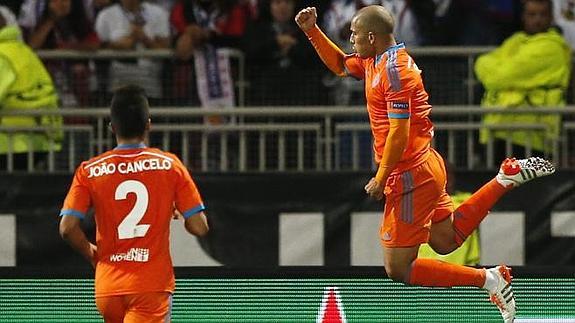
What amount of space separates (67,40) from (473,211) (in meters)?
5.53

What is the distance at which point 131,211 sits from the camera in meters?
7.88

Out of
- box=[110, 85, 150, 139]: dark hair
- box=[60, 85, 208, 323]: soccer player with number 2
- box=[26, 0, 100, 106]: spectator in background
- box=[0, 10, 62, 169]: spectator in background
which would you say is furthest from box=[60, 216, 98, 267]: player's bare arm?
box=[26, 0, 100, 106]: spectator in background

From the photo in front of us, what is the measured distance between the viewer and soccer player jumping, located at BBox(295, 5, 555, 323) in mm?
9578

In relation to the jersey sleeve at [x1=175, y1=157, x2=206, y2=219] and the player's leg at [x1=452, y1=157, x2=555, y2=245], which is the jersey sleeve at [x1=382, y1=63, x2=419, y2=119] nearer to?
the player's leg at [x1=452, y1=157, x2=555, y2=245]

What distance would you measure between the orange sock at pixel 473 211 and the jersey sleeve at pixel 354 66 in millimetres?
1055

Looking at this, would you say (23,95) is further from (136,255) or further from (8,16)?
(136,255)

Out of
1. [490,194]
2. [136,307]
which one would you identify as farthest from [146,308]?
[490,194]

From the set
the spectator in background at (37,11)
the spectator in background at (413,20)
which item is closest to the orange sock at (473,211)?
the spectator in background at (413,20)

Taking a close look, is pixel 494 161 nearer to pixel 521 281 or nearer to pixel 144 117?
pixel 521 281

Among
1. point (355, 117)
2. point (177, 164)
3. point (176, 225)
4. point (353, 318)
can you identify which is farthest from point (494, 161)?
point (177, 164)

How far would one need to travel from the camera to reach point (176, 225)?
13312 millimetres

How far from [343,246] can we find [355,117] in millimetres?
1105

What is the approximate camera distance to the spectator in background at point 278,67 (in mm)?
13781

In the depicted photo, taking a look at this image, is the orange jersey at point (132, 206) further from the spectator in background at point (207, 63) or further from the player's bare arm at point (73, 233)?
the spectator in background at point (207, 63)
